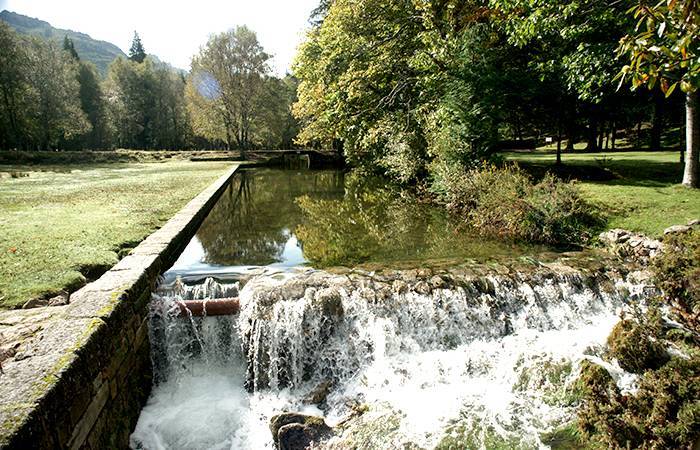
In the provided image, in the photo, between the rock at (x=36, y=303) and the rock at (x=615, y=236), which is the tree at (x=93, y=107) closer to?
the rock at (x=36, y=303)

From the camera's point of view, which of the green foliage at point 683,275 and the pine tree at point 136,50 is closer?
the green foliage at point 683,275

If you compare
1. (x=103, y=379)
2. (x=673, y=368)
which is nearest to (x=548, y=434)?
(x=673, y=368)

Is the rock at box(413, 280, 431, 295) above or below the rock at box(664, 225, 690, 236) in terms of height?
below

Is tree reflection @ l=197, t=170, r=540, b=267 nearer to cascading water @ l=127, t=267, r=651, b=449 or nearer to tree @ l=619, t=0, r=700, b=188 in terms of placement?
cascading water @ l=127, t=267, r=651, b=449

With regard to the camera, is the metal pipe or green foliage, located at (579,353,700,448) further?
the metal pipe

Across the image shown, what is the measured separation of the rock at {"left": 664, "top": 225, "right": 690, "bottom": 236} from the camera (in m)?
6.87

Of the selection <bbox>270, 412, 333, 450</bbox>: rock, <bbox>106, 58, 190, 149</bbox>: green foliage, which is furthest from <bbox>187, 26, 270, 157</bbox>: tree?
<bbox>270, 412, 333, 450</bbox>: rock

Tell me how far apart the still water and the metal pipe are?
1127 mm

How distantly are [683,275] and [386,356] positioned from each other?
4613mm

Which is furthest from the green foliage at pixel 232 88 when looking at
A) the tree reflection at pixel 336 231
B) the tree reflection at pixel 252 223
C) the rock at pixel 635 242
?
the rock at pixel 635 242

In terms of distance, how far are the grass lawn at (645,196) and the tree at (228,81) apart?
34.4m

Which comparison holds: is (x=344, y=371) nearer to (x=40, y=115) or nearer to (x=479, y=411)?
(x=479, y=411)

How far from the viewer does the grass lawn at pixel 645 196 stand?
26.9 feet

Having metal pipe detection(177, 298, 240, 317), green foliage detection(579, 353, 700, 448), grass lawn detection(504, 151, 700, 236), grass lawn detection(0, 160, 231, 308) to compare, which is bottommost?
green foliage detection(579, 353, 700, 448)
